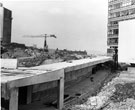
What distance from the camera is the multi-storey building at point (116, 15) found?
51.3 meters

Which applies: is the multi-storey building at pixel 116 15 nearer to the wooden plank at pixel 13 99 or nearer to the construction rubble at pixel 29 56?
the construction rubble at pixel 29 56

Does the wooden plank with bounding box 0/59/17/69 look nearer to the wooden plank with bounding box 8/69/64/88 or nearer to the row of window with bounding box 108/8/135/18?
the wooden plank with bounding box 8/69/64/88

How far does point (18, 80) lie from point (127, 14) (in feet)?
168

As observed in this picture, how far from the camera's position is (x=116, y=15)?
183 ft

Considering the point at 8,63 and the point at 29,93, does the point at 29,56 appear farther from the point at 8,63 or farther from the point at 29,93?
the point at 29,93

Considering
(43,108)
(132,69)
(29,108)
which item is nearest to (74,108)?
(43,108)

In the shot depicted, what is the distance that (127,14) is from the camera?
5216 cm

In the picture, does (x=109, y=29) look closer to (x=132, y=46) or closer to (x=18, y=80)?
(x=132, y=46)

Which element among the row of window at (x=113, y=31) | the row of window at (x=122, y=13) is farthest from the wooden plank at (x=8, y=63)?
the row of window at (x=113, y=31)

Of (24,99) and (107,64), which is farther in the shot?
(107,64)

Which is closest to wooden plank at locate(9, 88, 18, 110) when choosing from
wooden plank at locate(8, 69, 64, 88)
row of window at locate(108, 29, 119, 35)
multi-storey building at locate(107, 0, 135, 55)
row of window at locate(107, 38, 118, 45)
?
wooden plank at locate(8, 69, 64, 88)

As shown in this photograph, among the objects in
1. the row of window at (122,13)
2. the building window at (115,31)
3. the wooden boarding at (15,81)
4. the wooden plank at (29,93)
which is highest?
the row of window at (122,13)

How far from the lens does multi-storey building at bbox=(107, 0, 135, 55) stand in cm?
5129

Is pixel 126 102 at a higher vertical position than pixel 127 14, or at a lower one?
lower
